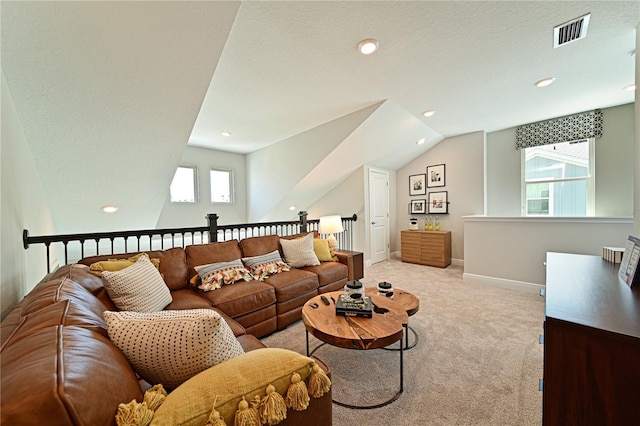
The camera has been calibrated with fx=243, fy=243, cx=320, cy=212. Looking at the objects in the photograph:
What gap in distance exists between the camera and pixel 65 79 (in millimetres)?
1842

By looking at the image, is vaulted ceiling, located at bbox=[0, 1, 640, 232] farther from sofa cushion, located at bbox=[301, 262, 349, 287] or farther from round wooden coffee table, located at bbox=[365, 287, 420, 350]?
round wooden coffee table, located at bbox=[365, 287, 420, 350]

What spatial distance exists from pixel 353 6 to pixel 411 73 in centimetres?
114

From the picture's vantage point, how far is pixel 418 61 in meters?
2.35

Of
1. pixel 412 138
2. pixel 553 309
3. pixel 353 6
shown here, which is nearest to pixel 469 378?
pixel 553 309

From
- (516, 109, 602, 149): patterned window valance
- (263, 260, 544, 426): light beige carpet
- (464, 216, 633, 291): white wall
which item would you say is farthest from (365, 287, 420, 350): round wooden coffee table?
(516, 109, 602, 149): patterned window valance

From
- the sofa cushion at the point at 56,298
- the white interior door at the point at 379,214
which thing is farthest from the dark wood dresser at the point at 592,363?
the white interior door at the point at 379,214

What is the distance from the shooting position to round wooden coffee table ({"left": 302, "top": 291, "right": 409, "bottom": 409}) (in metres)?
1.44

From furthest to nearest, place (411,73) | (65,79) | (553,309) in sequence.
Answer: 1. (411,73)
2. (65,79)
3. (553,309)

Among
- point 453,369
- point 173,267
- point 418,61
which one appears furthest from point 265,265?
point 418,61

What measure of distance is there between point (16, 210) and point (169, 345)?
1951 millimetres

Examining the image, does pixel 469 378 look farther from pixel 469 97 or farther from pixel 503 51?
pixel 469 97

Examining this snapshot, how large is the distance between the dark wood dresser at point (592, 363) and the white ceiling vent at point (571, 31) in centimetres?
216

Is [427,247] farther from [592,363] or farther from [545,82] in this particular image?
[592,363]

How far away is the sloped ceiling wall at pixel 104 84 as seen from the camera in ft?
5.21
